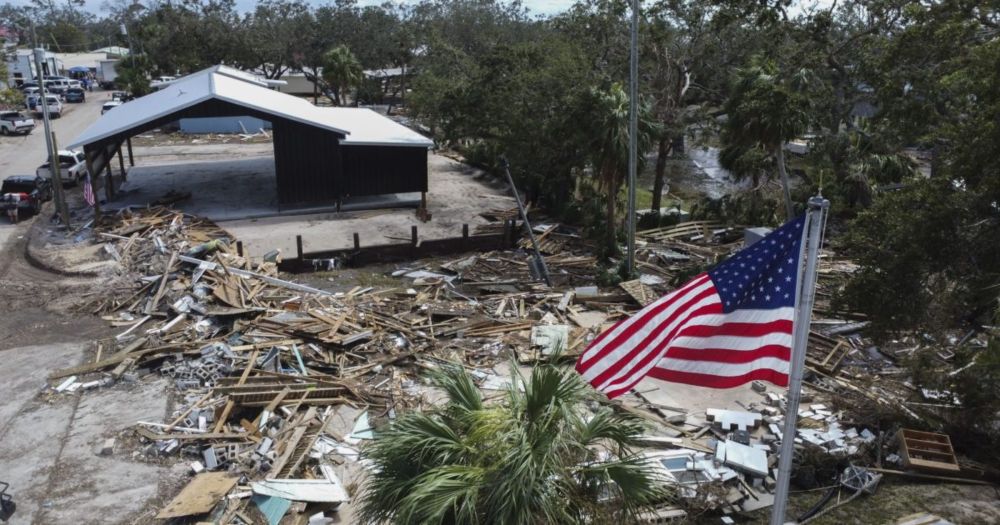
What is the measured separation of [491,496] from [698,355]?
2734 mm

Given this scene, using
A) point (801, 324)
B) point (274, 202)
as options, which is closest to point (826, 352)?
point (801, 324)

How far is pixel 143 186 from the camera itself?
3331 cm

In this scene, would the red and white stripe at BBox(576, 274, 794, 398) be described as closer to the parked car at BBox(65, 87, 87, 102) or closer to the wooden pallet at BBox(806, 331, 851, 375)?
the wooden pallet at BBox(806, 331, 851, 375)

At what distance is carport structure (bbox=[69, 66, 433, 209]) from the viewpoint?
2872 cm

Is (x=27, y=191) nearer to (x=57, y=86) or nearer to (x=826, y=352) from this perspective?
(x=826, y=352)

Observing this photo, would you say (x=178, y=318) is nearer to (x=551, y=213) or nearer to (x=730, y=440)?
(x=730, y=440)

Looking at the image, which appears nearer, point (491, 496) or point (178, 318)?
point (491, 496)

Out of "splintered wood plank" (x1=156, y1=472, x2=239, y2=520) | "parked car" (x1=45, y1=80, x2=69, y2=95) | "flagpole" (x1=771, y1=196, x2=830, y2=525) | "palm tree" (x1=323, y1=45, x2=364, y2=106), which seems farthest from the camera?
"parked car" (x1=45, y1=80, x2=69, y2=95)

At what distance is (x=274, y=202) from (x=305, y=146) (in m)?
3.03

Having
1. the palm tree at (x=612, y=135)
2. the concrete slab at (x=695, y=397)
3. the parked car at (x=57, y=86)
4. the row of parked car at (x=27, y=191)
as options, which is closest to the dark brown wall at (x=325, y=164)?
the row of parked car at (x=27, y=191)

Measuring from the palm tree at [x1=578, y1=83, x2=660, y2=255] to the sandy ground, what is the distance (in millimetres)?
6535

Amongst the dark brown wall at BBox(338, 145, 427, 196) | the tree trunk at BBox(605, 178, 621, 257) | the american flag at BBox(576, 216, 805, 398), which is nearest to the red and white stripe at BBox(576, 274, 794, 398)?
the american flag at BBox(576, 216, 805, 398)

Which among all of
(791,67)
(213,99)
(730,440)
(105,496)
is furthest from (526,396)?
(213,99)

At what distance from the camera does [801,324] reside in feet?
21.2
